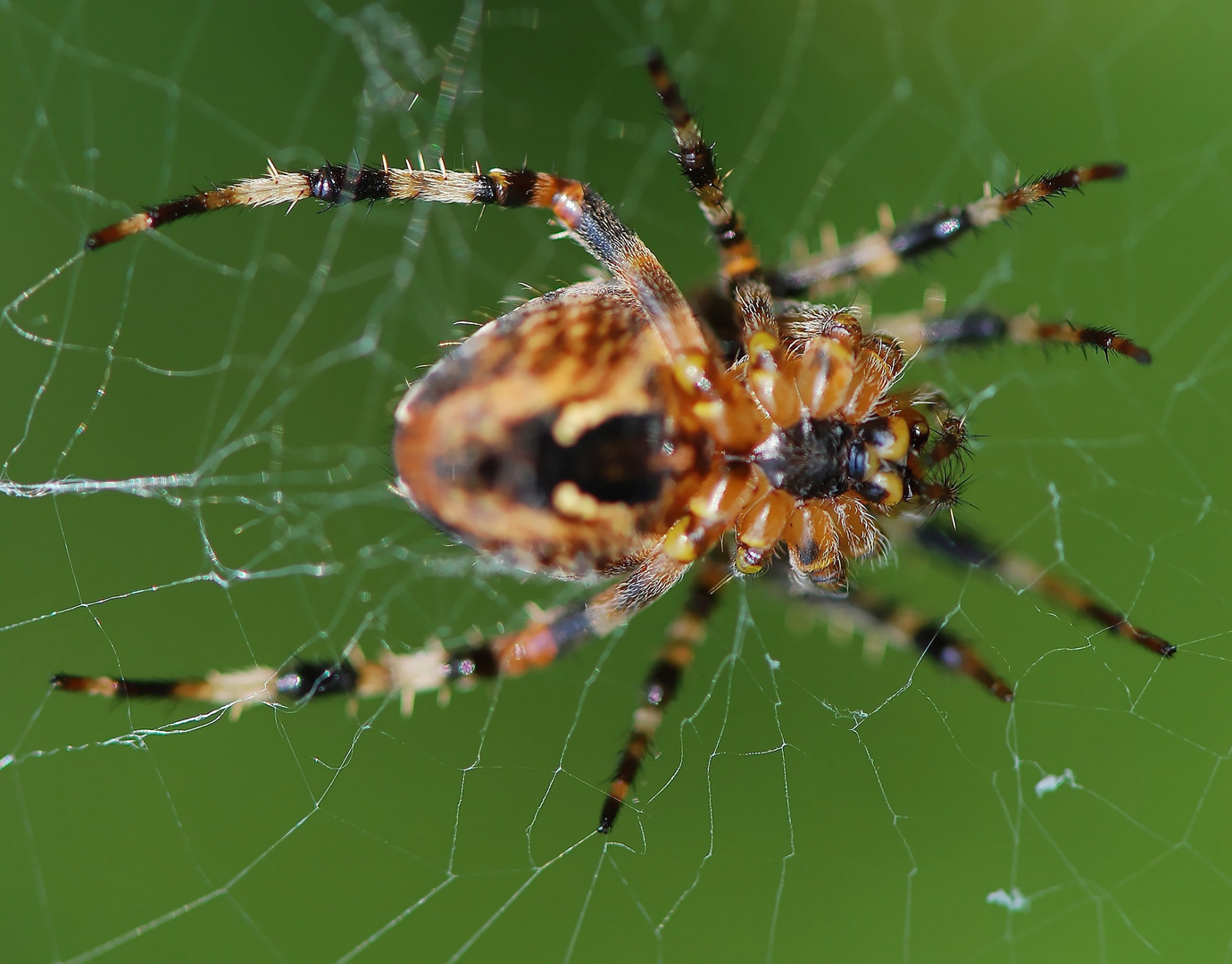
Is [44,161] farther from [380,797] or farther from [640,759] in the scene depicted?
[640,759]

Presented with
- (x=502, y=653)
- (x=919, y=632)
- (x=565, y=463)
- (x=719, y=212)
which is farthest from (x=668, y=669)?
(x=719, y=212)

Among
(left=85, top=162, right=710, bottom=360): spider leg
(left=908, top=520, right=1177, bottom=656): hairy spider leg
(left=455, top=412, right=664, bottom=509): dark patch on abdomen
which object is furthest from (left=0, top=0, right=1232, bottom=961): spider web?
(left=455, top=412, right=664, bottom=509): dark patch on abdomen

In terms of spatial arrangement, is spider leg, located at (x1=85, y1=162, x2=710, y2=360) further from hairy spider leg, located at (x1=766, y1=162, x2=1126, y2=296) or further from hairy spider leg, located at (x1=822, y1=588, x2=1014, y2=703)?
hairy spider leg, located at (x1=822, y1=588, x2=1014, y2=703)

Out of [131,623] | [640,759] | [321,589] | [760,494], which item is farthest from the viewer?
[321,589]

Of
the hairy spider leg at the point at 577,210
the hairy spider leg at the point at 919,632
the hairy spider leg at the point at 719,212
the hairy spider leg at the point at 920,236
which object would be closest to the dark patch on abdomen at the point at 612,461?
the hairy spider leg at the point at 577,210

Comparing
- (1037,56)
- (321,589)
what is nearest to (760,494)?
(321,589)

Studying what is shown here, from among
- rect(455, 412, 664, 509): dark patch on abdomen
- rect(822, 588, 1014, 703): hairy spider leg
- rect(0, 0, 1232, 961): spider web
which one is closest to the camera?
rect(455, 412, 664, 509): dark patch on abdomen
